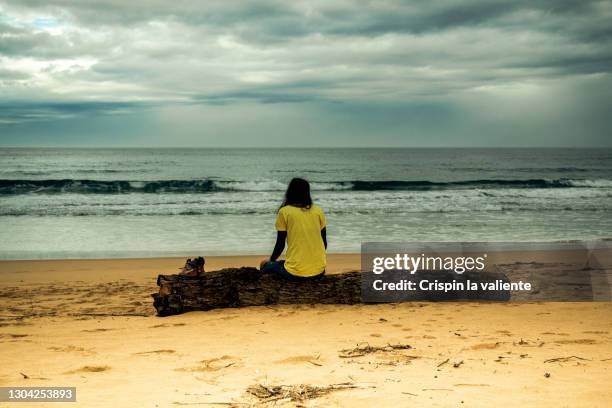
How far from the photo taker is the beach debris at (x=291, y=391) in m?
3.37

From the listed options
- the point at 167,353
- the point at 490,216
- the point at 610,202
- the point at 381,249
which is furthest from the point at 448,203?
the point at 167,353

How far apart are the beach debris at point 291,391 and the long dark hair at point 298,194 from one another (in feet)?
8.70

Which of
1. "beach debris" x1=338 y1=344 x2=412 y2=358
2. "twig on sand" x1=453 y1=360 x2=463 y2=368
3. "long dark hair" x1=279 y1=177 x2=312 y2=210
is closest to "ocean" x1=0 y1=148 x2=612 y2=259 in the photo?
"long dark hair" x1=279 y1=177 x2=312 y2=210

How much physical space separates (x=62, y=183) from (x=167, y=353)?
2929 centimetres

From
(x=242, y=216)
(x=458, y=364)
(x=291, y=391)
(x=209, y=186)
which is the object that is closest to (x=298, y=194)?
(x=458, y=364)

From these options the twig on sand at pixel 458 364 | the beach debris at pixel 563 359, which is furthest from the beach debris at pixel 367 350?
the beach debris at pixel 563 359

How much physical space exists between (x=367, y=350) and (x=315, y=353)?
42 cm

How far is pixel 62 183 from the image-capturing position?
3098 cm

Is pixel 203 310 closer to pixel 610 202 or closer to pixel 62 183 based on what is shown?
pixel 610 202

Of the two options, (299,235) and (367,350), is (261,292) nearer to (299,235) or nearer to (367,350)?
(299,235)

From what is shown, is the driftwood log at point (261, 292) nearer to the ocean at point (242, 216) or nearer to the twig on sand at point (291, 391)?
the twig on sand at point (291, 391)

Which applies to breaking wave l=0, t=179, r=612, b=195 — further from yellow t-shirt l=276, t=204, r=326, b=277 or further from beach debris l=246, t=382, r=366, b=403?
beach debris l=246, t=382, r=366, b=403

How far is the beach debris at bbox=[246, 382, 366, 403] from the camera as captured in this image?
3371mm

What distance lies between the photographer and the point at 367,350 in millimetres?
4484
